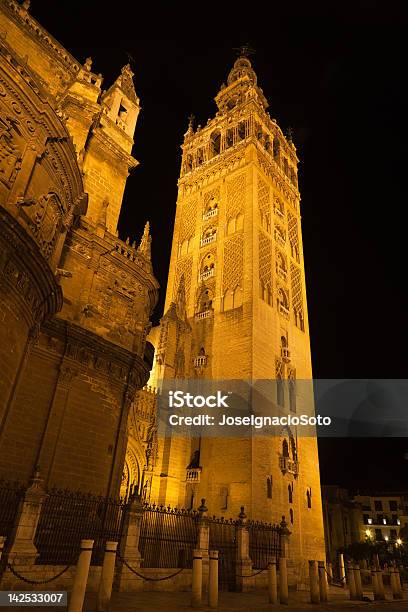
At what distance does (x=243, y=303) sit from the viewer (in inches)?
1051

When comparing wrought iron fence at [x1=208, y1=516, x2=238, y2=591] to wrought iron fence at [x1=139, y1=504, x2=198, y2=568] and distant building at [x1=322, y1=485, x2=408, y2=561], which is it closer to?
wrought iron fence at [x1=139, y1=504, x2=198, y2=568]

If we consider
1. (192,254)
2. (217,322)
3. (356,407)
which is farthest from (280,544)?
(356,407)

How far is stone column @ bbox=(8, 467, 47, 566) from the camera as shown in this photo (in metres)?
8.25

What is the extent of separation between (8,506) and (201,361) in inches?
700

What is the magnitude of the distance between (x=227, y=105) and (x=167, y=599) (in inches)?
1637

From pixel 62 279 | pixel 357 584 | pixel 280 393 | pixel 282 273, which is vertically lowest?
pixel 357 584

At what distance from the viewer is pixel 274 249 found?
102ft

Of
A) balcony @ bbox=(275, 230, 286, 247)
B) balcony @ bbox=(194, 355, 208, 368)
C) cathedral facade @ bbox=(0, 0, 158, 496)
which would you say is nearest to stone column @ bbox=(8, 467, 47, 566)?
cathedral facade @ bbox=(0, 0, 158, 496)

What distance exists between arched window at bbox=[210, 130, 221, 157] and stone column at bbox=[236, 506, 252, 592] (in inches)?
1267

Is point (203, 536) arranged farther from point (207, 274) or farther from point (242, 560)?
point (207, 274)

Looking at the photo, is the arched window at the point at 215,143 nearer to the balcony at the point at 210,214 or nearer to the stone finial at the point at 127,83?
the balcony at the point at 210,214

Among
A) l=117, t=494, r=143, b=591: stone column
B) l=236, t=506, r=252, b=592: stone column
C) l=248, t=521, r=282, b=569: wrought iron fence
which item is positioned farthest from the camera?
l=248, t=521, r=282, b=569: wrought iron fence

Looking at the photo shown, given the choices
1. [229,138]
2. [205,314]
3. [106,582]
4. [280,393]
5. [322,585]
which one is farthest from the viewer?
[229,138]

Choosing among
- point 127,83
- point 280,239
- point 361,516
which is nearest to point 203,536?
point 127,83
